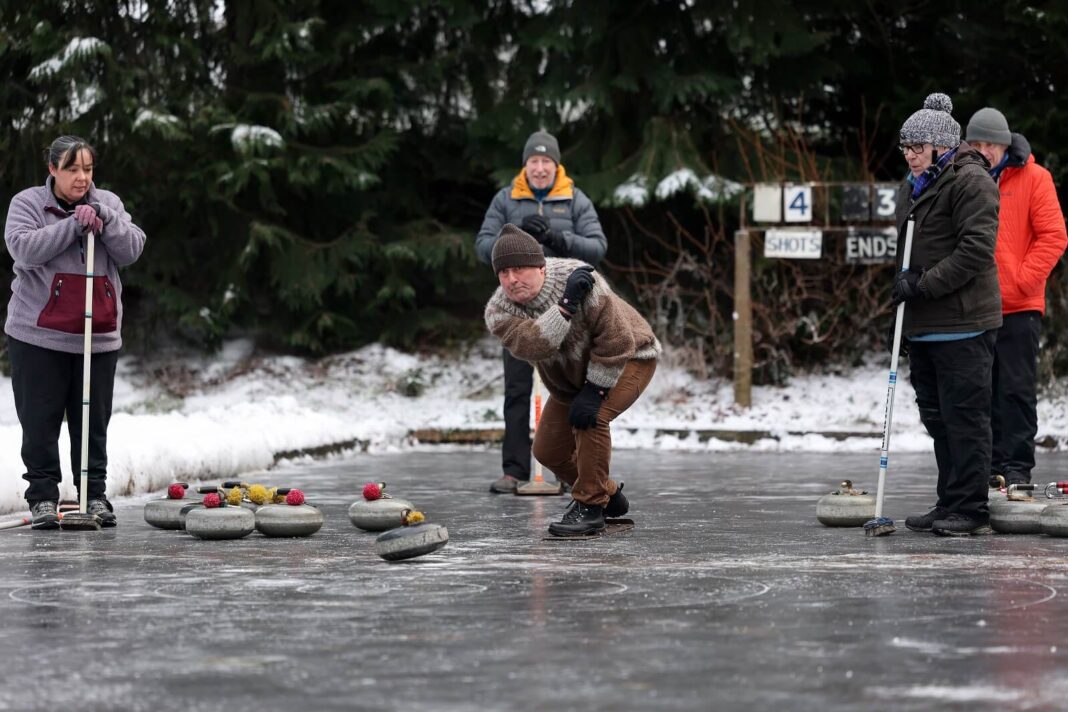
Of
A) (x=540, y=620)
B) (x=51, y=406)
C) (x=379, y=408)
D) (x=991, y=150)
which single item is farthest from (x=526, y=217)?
(x=379, y=408)

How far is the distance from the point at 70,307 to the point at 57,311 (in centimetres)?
7

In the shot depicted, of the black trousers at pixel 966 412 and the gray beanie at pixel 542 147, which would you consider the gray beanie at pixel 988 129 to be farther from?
the gray beanie at pixel 542 147

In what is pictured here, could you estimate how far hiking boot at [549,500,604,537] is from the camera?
879 cm

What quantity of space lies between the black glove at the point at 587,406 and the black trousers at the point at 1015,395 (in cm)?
307

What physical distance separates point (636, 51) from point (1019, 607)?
1442cm

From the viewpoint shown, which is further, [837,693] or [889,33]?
[889,33]

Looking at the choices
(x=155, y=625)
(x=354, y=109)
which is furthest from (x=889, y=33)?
(x=155, y=625)

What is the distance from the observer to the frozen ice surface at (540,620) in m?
4.90

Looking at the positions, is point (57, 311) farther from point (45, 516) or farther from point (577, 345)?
point (577, 345)

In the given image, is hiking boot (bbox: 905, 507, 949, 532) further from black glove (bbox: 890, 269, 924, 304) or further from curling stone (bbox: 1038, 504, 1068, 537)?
black glove (bbox: 890, 269, 924, 304)

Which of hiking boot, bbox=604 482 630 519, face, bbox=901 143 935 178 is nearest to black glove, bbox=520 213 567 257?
hiking boot, bbox=604 482 630 519

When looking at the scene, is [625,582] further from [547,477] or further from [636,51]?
[636,51]

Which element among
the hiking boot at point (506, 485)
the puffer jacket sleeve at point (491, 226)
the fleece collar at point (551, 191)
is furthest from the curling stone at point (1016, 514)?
the puffer jacket sleeve at point (491, 226)

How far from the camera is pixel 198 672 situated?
519 centimetres
